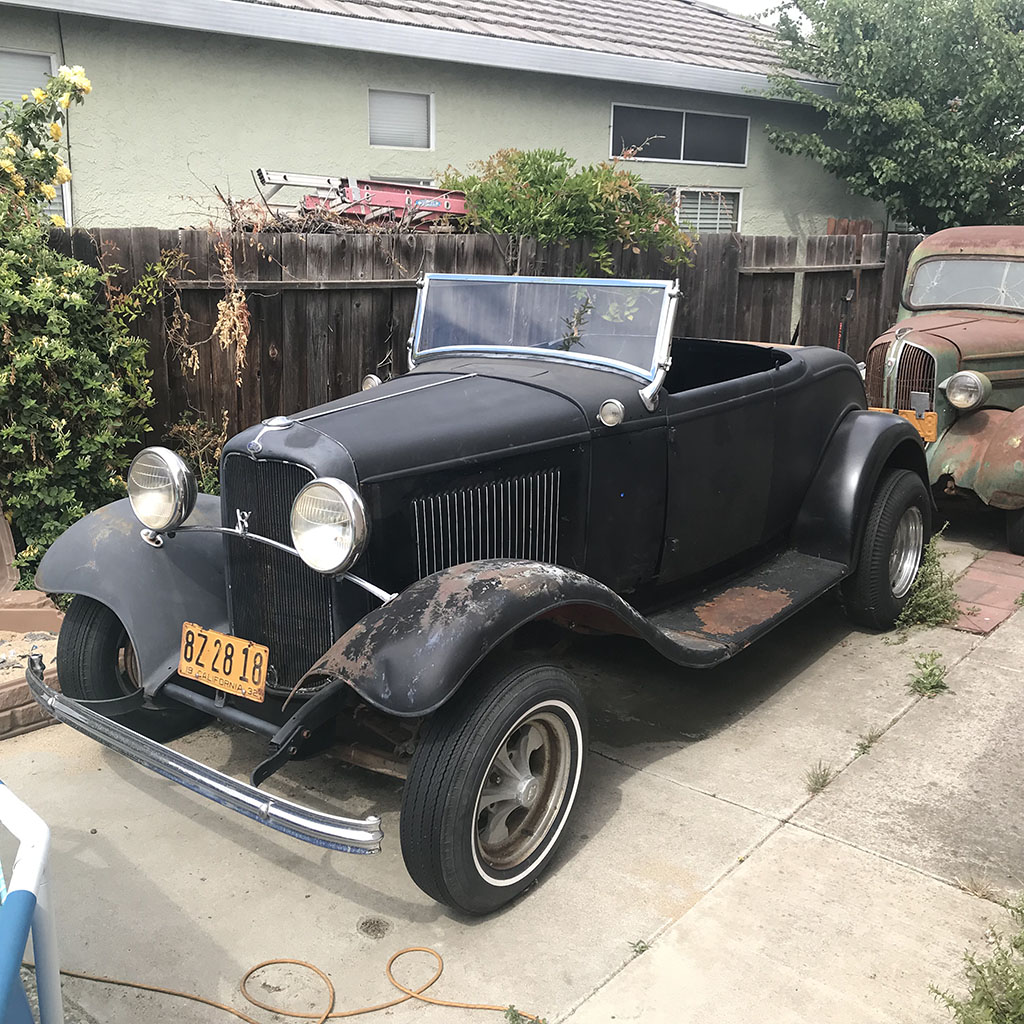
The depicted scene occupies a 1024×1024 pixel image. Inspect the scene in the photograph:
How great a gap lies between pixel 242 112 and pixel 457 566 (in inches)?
247

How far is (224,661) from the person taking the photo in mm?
3330

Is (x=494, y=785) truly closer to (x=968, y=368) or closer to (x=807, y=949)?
(x=807, y=949)

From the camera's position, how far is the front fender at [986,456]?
21.0ft

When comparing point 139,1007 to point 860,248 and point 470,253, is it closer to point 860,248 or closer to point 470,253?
point 470,253

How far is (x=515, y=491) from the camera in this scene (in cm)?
363

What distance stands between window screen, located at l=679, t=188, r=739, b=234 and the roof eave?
109 centimetres

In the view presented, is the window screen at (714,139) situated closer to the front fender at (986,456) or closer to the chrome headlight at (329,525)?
the front fender at (986,456)

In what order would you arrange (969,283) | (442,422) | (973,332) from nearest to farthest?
(442,422) → (973,332) → (969,283)

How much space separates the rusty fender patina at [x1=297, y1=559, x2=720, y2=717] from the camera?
2783 millimetres

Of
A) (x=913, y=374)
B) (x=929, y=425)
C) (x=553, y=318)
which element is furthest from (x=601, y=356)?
(x=913, y=374)

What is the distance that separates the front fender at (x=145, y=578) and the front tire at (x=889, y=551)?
3117mm

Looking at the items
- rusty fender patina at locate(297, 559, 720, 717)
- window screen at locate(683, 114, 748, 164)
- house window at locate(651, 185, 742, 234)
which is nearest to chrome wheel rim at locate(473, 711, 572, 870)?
rusty fender patina at locate(297, 559, 720, 717)

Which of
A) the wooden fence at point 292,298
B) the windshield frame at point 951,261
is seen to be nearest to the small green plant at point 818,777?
the wooden fence at point 292,298

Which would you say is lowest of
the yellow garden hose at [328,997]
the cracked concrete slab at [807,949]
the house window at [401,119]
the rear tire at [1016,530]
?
the yellow garden hose at [328,997]
